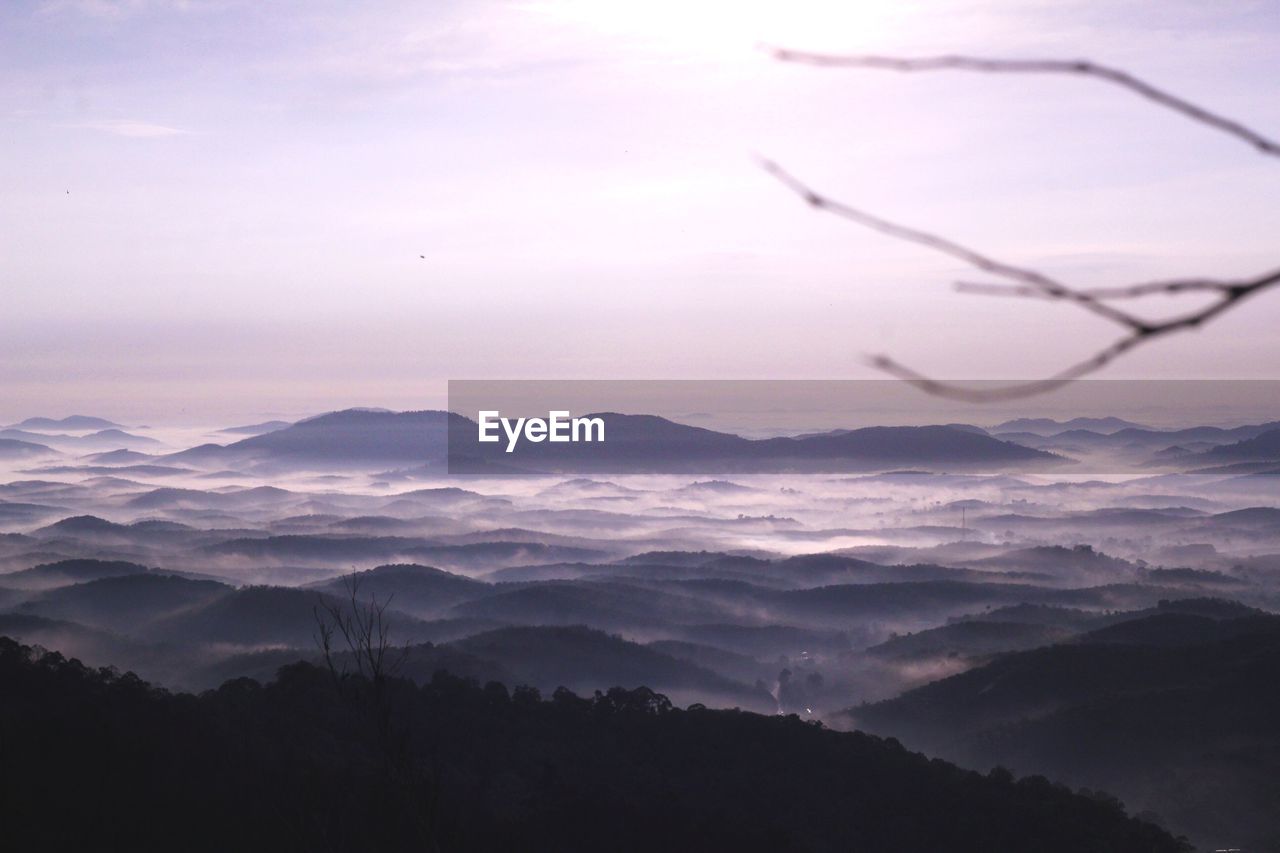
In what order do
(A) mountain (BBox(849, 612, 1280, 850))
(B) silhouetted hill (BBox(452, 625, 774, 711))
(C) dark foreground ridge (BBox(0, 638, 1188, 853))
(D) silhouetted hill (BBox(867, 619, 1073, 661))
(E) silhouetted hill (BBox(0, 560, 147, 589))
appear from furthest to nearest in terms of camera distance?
(E) silhouetted hill (BBox(0, 560, 147, 589)) < (D) silhouetted hill (BBox(867, 619, 1073, 661)) < (B) silhouetted hill (BBox(452, 625, 774, 711)) < (A) mountain (BBox(849, 612, 1280, 850)) < (C) dark foreground ridge (BBox(0, 638, 1188, 853))

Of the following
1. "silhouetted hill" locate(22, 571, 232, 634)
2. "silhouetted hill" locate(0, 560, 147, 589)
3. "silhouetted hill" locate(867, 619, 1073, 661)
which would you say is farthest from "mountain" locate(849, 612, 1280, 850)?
"silhouetted hill" locate(0, 560, 147, 589)

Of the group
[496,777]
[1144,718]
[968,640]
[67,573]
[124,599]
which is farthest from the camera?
[67,573]

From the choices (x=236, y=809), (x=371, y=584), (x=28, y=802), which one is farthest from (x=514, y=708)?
(x=371, y=584)

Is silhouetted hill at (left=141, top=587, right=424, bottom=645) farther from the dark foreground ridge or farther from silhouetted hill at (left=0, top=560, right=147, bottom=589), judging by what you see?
the dark foreground ridge

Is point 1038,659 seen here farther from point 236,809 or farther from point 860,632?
point 236,809

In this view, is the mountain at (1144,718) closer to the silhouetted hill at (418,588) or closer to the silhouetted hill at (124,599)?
the silhouetted hill at (418,588)

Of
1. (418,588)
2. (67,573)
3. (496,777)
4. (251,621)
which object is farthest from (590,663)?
(67,573)

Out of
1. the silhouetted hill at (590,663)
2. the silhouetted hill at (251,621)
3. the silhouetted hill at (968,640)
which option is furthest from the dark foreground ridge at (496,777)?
the silhouetted hill at (968,640)

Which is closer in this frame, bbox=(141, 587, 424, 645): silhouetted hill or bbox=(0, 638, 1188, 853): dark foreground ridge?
bbox=(0, 638, 1188, 853): dark foreground ridge

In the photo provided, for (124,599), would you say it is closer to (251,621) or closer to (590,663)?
(251,621)
